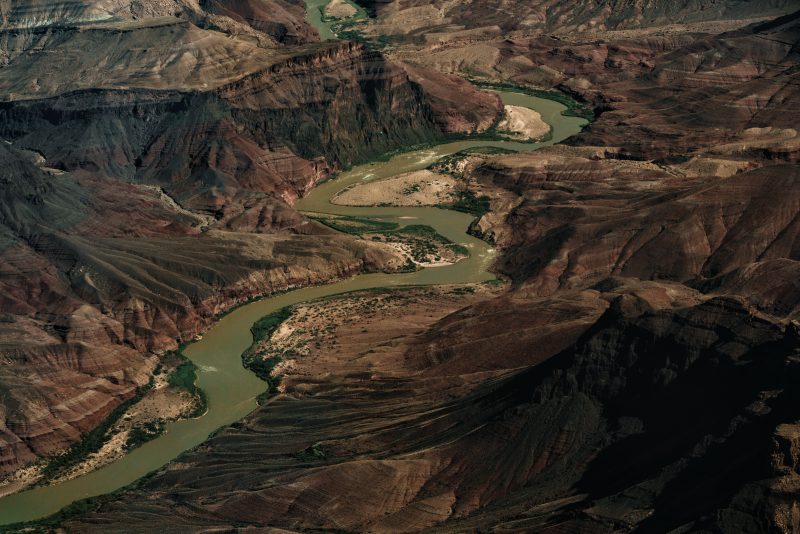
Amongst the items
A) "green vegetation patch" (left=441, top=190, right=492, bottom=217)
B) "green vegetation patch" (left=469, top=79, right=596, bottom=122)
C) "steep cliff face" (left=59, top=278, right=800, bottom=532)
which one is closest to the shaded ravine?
"green vegetation patch" (left=441, top=190, right=492, bottom=217)

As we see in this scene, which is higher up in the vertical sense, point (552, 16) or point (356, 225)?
point (552, 16)

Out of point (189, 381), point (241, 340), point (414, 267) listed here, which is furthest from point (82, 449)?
point (414, 267)

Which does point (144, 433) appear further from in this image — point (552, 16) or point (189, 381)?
point (552, 16)

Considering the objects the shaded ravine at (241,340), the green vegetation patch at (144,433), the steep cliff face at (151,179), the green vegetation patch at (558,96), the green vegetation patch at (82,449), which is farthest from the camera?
the green vegetation patch at (558,96)

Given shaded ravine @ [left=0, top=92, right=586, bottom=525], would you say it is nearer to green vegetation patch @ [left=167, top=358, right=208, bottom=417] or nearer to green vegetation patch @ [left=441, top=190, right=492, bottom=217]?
green vegetation patch @ [left=167, top=358, right=208, bottom=417]

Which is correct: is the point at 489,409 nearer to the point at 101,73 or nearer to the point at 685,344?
the point at 685,344

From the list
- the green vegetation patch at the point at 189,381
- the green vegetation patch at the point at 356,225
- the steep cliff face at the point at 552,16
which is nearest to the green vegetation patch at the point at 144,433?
the green vegetation patch at the point at 189,381

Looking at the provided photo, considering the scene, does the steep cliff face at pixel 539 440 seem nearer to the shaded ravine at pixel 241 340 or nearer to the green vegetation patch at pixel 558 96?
the shaded ravine at pixel 241 340

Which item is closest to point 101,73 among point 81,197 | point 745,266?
point 81,197

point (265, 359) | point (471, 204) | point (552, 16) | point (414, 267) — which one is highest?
point (552, 16)
